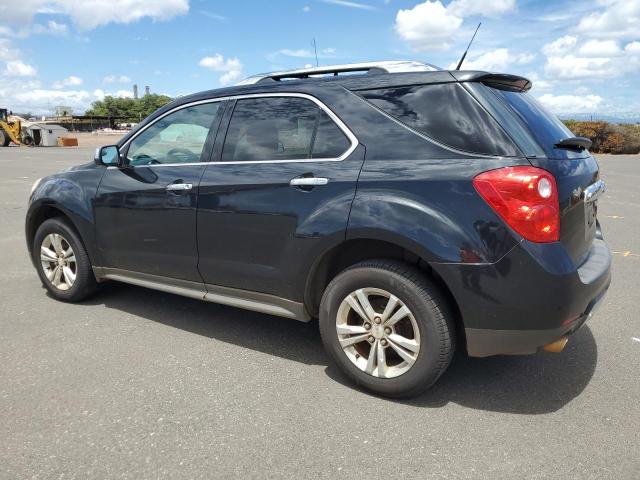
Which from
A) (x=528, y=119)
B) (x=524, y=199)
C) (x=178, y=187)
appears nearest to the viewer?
(x=524, y=199)

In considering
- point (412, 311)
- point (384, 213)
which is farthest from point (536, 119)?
point (412, 311)

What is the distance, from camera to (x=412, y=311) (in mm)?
2871

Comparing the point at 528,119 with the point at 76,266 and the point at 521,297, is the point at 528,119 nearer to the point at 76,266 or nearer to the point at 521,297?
the point at 521,297

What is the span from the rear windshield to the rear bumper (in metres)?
0.55

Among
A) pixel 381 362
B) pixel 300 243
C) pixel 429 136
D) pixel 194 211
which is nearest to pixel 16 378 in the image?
pixel 194 211

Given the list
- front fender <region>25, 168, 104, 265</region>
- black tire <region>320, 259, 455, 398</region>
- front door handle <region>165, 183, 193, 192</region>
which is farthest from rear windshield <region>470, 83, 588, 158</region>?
front fender <region>25, 168, 104, 265</region>

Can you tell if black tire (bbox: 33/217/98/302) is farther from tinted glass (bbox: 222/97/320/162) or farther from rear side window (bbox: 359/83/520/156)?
rear side window (bbox: 359/83/520/156)

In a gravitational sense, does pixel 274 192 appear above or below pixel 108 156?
below

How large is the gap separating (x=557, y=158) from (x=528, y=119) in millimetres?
296

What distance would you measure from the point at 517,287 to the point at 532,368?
3.43 feet

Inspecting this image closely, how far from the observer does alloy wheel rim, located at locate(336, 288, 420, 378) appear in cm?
293

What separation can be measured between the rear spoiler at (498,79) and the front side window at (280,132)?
0.74 m

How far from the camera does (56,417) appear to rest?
9.34 ft

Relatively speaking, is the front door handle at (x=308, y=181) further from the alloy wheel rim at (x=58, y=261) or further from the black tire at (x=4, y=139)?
the black tire at (x=4, y=139)
